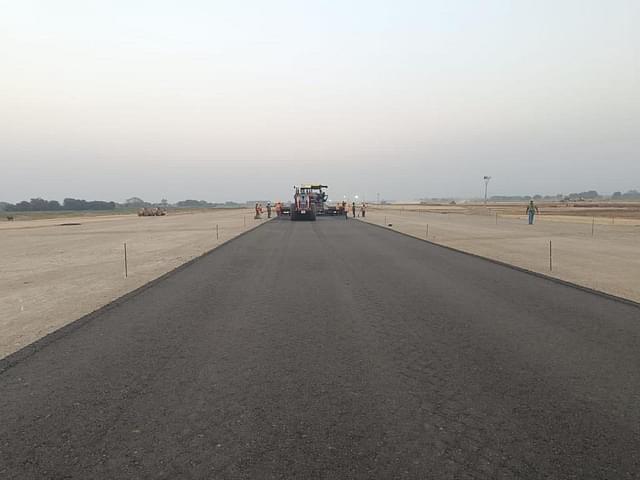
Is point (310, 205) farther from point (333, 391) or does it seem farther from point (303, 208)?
point (333, 391)

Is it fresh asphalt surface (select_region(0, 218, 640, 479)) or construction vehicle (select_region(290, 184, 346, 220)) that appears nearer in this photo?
fresh asphalt surface (select_region(0, 218, 640, 479))

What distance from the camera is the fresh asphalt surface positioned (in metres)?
3.13

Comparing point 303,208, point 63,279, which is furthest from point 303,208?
point 63,279

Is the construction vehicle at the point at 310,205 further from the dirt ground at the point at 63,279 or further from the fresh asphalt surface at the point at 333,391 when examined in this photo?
the fresh asphalt surface at the point at 333,391

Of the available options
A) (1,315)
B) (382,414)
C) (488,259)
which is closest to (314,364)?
(382,414)

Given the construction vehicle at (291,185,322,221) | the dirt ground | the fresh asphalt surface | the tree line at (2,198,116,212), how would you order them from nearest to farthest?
the fresh asphalt surface → the dirt ground → the construction vehicle at (291,185,322,221) → the tree line at (2,198,116,212)

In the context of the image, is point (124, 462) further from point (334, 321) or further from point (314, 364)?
point (334, 321)

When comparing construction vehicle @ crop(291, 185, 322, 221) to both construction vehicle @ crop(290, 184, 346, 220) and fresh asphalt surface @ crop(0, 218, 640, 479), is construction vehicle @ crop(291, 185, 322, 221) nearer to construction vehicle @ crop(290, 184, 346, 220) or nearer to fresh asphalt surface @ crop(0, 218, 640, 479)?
construction vehicle @ crop(290, 184, 346, 220)

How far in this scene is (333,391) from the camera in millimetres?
4277

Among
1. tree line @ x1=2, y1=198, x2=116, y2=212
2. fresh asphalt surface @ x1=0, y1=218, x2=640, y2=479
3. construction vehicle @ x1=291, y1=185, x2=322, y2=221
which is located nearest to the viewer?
fresh asphalt surface @ x1=0, y1=218, x2=640, y2=479

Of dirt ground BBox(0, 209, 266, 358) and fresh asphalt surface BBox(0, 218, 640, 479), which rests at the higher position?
dirt ground BBox(0, 209, 266, 358)

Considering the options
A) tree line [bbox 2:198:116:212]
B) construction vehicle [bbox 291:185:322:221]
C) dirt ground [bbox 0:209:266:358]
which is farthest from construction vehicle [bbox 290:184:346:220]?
tree line [bbox 2:198:116:212]

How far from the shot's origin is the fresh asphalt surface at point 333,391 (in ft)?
10.3

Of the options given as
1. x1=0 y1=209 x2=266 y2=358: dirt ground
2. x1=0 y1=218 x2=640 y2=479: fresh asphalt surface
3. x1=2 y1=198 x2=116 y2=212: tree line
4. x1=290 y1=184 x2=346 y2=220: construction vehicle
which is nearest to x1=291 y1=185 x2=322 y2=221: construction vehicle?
x1=290 y1=184 x2=346 y2=220: construction vehicle
